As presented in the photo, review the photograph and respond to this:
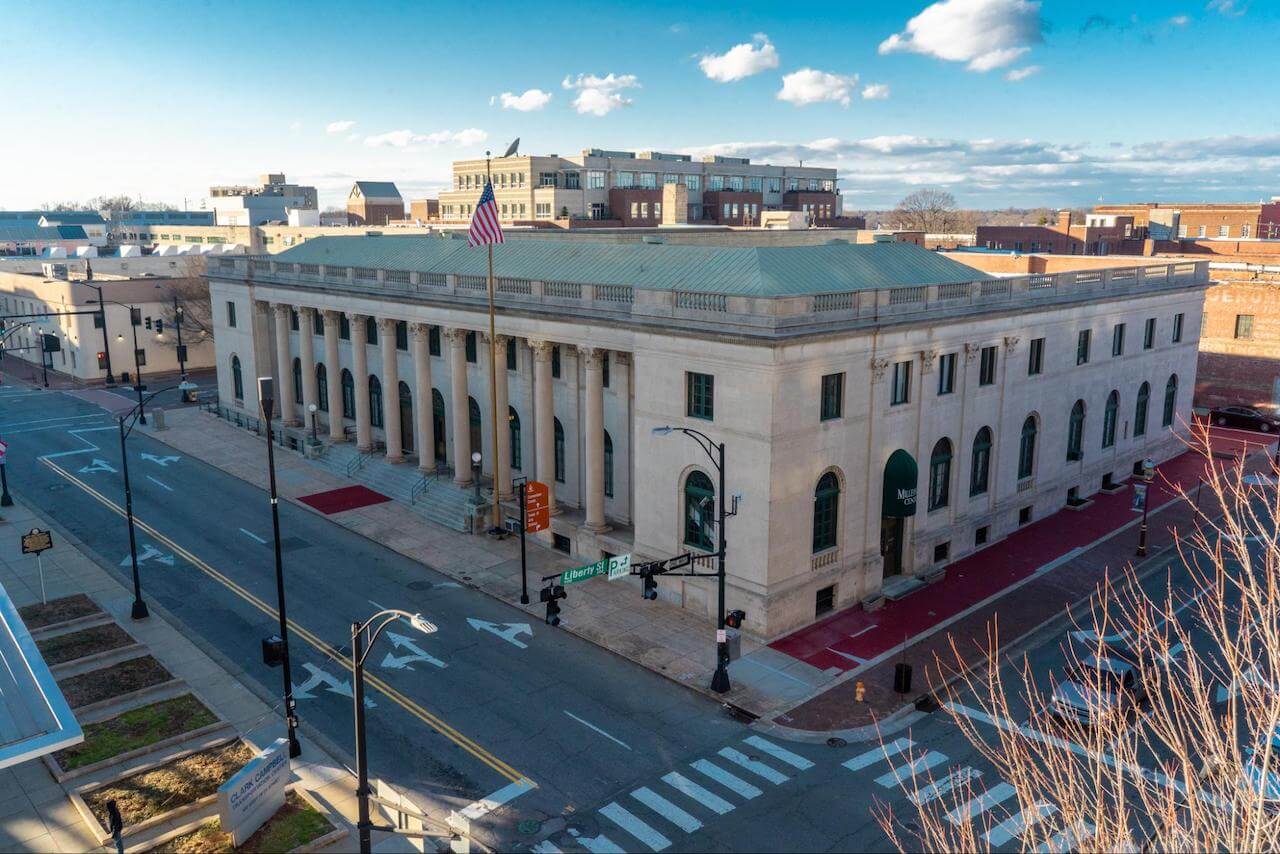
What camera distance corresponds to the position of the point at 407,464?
2156 inches

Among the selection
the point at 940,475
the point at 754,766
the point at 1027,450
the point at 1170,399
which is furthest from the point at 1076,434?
the point at 754,766

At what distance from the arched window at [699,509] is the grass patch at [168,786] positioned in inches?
673

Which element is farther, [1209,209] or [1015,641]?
[1209,209]

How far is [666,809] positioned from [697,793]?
1101mm

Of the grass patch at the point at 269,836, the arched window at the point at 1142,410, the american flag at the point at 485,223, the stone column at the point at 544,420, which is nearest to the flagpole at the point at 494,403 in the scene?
the american flag at the point at 485,223

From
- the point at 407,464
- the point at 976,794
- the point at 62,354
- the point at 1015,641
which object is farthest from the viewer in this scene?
the point at 62,354

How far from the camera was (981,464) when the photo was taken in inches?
1714

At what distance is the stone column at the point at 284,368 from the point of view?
209 ft

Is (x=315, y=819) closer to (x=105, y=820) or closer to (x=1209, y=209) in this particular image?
(x=105, y=820)

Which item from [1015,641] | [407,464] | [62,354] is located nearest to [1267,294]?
[1015,641]

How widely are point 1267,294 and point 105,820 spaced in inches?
3071

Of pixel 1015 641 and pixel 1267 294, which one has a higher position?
pixel 1267 294

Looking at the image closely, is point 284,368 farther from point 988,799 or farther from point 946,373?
point 988,799

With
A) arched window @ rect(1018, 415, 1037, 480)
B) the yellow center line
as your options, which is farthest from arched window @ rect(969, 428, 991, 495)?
the yellow center line
